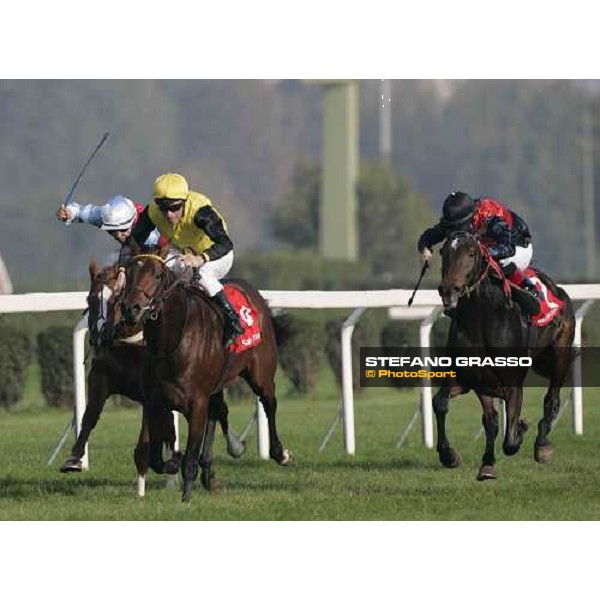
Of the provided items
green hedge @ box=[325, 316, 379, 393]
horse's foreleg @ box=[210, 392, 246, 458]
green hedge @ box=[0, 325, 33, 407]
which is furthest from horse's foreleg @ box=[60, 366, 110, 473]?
green hedge @ box=[325, 316, 379, 393]

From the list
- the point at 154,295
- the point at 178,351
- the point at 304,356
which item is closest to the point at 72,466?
the point at 178,351

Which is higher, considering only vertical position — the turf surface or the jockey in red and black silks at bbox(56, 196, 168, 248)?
the jockey in red and black silks at bbox(56, 196, 168, 248)

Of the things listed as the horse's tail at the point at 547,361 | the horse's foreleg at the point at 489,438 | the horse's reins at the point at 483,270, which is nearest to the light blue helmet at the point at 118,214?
the horse's reins at the point at 483,270

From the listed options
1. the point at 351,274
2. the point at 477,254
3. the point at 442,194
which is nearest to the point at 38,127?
the point at 442,194

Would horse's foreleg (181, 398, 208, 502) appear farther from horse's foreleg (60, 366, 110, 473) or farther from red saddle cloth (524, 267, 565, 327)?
red saddle cloth (524, 267, 565, 327)

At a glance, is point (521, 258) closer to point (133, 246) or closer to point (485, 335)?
point (485, 335)

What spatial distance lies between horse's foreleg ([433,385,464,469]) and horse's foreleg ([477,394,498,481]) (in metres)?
0.25

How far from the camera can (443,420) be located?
10.3 metres

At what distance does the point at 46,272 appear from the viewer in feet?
189

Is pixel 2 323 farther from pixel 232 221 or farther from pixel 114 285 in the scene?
pixel 232 221

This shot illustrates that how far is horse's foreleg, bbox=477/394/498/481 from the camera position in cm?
975

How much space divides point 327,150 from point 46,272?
17.1m

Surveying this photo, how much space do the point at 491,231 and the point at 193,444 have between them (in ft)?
6.79

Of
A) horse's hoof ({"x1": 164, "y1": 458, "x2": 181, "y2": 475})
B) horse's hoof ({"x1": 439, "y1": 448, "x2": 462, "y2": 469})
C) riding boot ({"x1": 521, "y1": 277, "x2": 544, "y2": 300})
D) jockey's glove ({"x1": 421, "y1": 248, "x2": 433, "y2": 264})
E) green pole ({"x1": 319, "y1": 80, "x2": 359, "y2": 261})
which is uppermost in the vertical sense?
green pole ({"x1": 319, "y1": 80, "x2": 359, "y2": 261})
